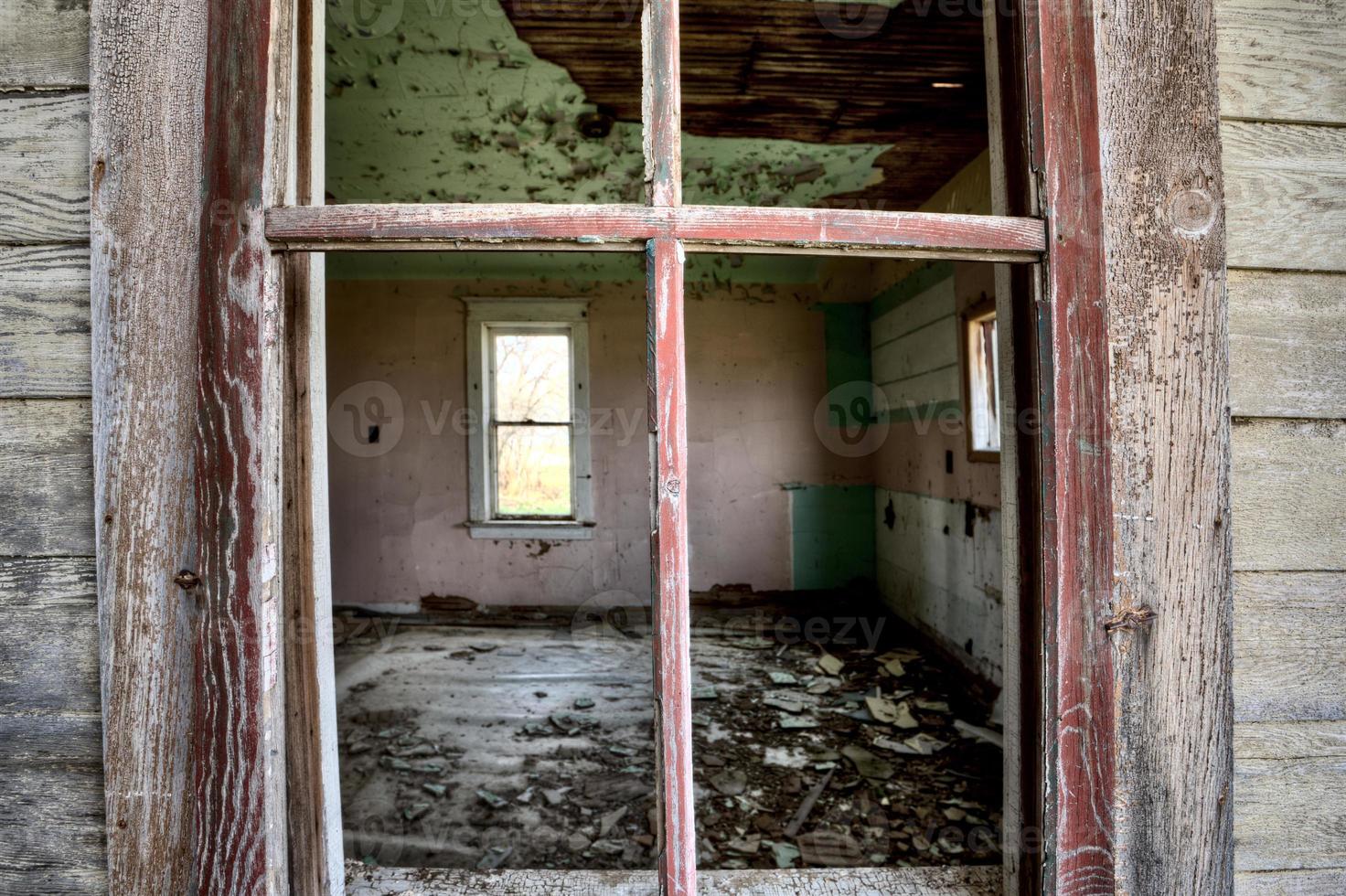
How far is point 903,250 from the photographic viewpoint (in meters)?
0.79

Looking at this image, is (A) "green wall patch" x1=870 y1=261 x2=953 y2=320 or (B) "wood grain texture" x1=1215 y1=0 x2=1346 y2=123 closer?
(B) "wood grain texture" x1=1215 y1=0 x2=1346 y2=123

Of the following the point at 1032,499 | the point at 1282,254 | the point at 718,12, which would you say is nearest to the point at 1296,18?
the point at 1282,254

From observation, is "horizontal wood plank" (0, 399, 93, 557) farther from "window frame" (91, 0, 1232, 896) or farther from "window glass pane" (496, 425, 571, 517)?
"window glass pane" (496, 425, 571, 517)

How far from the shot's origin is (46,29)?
0.78 metres

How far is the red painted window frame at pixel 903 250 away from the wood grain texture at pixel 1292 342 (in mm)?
211

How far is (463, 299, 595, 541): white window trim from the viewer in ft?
17.6

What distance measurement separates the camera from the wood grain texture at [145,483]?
2.42ft

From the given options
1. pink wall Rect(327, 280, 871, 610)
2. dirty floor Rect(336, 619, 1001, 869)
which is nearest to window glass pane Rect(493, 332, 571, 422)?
pink wall Rect(327, 280, 871, 610)

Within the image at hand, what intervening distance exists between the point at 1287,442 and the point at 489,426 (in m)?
5.15

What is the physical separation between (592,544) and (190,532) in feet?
15.5

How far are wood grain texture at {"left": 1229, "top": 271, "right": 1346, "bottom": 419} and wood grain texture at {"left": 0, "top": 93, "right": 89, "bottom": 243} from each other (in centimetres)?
139

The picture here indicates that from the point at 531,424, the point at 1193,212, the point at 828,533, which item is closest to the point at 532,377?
the point at 531,424

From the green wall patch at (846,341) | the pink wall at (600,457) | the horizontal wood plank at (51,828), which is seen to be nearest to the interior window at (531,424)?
the pink wall at (600,457)

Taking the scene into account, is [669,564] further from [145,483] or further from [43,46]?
[43,46]
